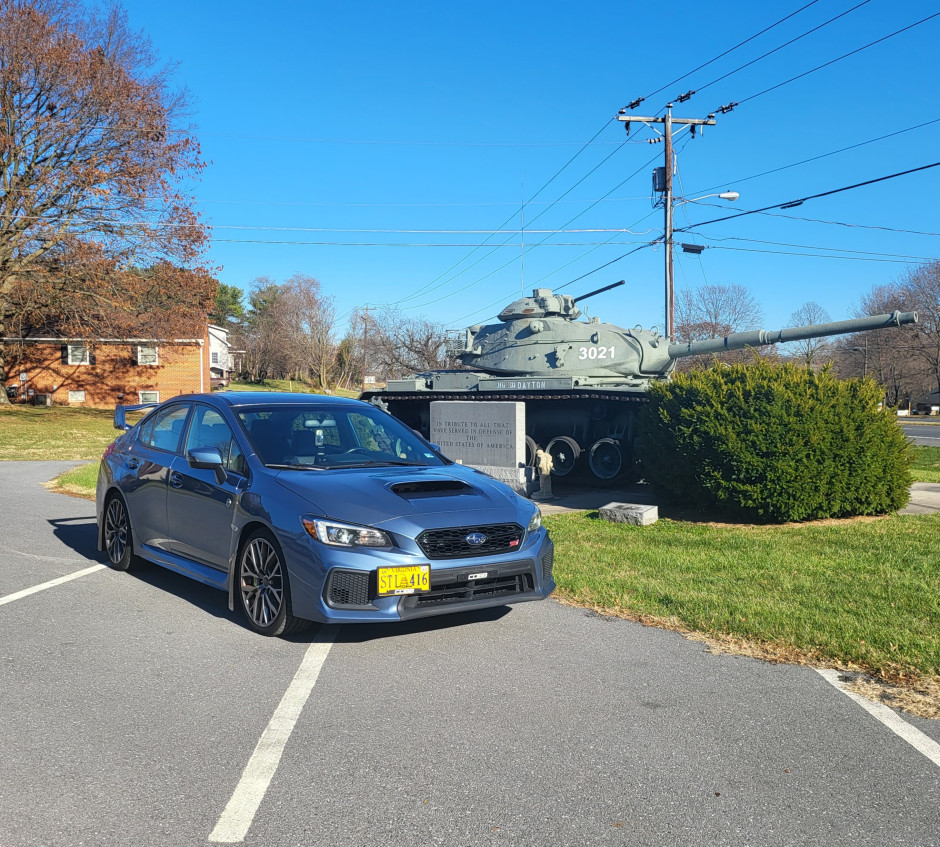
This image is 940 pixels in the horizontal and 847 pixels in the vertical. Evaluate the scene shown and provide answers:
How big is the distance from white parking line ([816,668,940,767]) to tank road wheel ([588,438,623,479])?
388 inches

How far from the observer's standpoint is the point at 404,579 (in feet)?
16.4

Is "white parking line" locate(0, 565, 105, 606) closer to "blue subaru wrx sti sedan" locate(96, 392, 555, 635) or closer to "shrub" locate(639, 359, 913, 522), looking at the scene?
"blue subaru wrx sti sedan" locate(96, 392, 555, 635)

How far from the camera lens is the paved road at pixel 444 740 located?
10.1ft

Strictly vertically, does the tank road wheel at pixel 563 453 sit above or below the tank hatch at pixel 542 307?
below

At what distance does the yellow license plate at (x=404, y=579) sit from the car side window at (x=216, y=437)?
143 centimetres

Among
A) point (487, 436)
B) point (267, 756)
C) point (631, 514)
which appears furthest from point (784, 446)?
point (267, 756)

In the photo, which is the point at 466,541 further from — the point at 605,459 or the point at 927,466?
the point at 927,466

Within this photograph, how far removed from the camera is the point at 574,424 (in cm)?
1537

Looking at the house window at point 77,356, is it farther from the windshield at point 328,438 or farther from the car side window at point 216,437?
the windshield at point 328,438

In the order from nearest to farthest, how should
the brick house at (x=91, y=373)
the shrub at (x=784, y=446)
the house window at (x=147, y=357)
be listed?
the shrub at (x=784, y=446)
the brick house at (x=91, y=373)
the house window at (x=147, y=357)

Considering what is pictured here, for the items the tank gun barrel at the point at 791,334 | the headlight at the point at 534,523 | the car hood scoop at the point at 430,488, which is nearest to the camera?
the car hood scoop at the point at 430,488

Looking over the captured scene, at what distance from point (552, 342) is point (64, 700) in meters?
12.8

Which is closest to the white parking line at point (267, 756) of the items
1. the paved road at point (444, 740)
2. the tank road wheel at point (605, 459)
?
the paved road at point (444, 740)

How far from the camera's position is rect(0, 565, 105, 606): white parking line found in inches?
253
